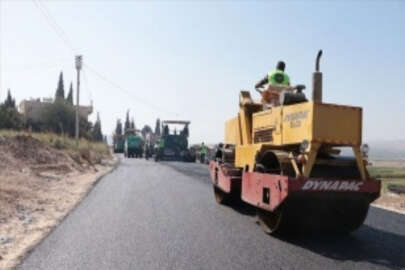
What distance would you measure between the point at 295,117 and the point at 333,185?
106cm

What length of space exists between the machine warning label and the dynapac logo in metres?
0.86

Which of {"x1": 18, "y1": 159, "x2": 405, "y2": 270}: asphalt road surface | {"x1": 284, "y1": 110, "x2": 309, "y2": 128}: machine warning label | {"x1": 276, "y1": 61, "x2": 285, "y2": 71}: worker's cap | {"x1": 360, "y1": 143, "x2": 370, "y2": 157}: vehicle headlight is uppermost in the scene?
{"x1": 276, "y1": 61, "x2": 285, "y2": 71}: worker's cap

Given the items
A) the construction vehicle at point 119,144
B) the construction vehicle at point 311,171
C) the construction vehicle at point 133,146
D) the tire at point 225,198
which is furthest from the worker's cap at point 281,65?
the construction vehicle at point 119,144

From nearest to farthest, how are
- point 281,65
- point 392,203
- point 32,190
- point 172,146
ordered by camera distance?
point 281,65
point 392,203
point 32,190
point 172,146

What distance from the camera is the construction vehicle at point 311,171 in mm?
5875

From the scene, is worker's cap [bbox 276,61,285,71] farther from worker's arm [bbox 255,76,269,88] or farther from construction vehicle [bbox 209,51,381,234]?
construction vehicle [bbox 209,51,381,234]

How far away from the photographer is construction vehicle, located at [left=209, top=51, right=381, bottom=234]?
588 cm

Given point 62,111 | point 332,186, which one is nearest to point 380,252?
point 332,186

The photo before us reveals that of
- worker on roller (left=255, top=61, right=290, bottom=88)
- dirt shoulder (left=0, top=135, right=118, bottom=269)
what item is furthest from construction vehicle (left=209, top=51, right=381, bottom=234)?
dirt shoulder (left=0, top=135, right=118, bottom=269)

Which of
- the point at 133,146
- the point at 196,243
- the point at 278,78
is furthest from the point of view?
the point at 133,146

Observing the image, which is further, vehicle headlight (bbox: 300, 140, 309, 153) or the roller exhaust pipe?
the roller exhaust pipe

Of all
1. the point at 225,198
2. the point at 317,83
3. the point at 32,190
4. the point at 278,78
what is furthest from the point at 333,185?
the point at 32,190

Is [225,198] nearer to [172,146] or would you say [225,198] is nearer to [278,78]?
[278,78]

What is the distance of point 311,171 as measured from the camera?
241 inches
